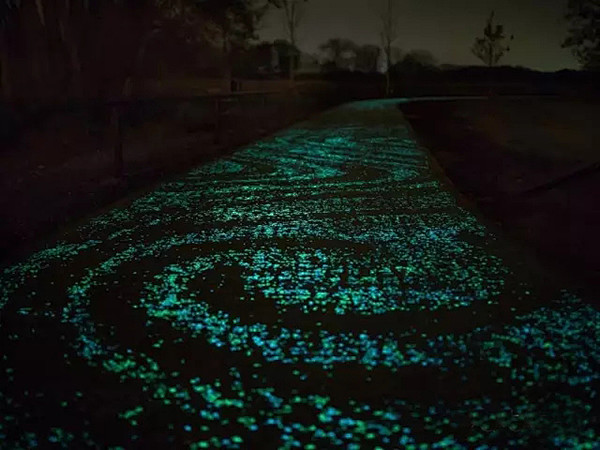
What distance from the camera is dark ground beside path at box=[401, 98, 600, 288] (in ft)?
25.6

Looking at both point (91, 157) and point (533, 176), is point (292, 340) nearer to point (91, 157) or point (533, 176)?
point (533, 176)

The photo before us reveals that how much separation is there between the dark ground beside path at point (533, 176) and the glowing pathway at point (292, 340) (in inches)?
23.2

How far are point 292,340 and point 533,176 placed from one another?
362 inches

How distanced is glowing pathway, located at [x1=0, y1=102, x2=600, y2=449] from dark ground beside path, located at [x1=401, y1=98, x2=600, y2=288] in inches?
23.2

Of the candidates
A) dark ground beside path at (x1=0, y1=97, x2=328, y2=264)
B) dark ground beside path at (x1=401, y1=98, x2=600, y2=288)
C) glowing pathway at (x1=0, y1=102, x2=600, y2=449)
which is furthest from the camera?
dark ground beside path at (x1=0, y1=97, x2=328, y2=264)

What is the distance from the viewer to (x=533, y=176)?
13008 millimetres

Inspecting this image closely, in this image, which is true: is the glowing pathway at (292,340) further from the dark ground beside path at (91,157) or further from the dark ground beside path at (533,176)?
the dark ground beside path at (91,157)

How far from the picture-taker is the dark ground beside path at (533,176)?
781cm

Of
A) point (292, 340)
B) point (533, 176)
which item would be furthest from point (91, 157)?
point (292, 340)

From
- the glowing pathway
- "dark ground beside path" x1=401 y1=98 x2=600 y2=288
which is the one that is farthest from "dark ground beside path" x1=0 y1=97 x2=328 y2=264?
"dark ground beside path" x1=401 y1=98 x2=600 y2=288

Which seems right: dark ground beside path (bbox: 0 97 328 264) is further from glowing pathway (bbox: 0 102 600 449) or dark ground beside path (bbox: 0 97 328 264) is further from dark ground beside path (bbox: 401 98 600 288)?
dark ground beside path (bbox: 401 98 600 288)

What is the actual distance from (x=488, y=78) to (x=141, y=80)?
224 feet

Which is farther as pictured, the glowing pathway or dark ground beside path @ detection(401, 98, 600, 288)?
dark ground beside path @ detection(401, 98, 600, 288)

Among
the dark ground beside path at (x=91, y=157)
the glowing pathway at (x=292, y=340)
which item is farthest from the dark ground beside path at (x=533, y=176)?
the dark ground beside path at (x=91, y=157)
